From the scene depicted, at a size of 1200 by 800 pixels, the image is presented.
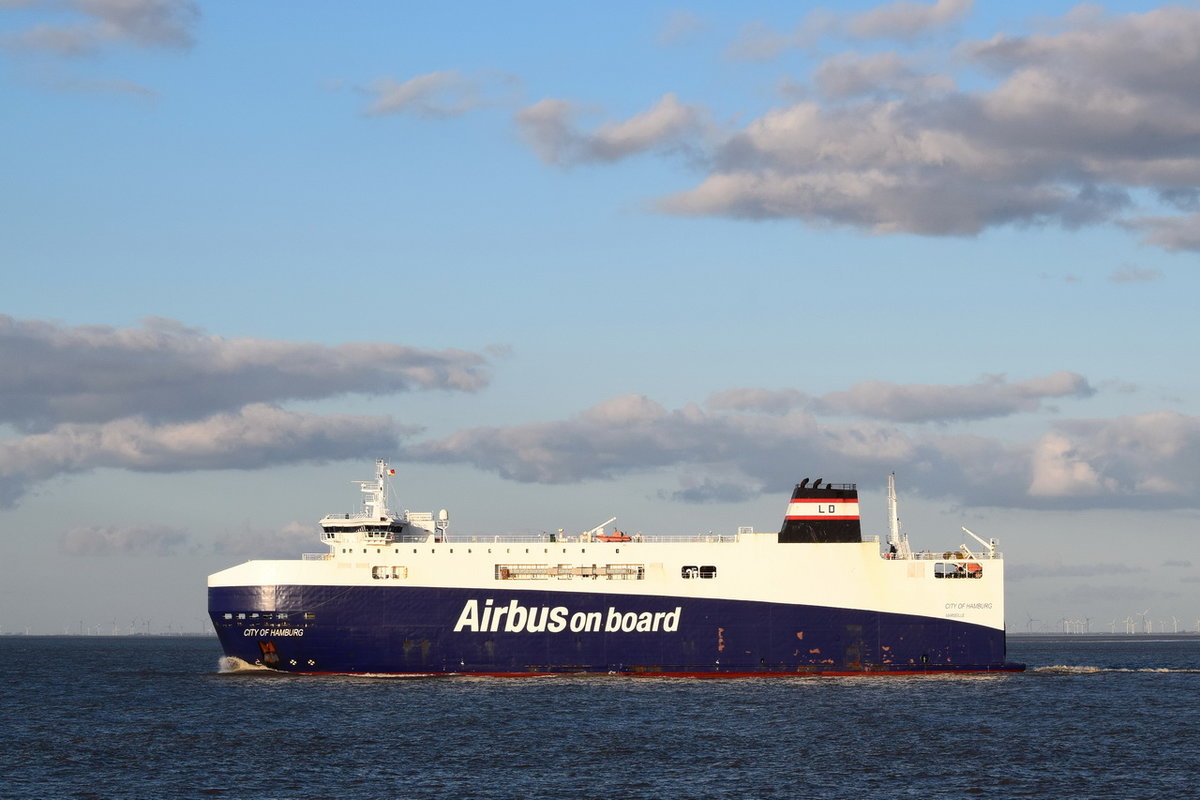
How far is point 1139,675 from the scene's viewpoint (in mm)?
82625

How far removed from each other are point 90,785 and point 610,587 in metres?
30.2

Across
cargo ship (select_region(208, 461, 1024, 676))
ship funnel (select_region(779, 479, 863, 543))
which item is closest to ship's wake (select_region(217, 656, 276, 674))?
cargo ship (select_region(208, 461, 1024, 676))

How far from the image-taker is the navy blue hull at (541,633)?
6397cm

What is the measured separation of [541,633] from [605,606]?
3377mm

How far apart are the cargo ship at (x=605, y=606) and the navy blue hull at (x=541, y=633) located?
0.07 meters

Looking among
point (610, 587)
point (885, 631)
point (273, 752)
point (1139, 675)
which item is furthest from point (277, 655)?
point (1139, 675)

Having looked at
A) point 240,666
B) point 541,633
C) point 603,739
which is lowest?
point 603,739

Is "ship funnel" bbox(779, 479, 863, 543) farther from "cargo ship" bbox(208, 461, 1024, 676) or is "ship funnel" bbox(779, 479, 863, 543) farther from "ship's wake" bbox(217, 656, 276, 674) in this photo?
"ship's wake" bbox(217, 656, 276, 674)

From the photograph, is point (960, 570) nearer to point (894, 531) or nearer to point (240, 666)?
point (894, 531)

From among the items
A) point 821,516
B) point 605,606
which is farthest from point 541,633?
point 821,516

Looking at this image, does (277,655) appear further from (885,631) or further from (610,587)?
(885,631)

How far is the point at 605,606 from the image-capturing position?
213ft

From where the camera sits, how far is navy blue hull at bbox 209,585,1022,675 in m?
64.0

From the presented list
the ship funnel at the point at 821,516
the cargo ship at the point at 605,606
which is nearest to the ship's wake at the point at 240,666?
the cargo ship at the point at 605,606
